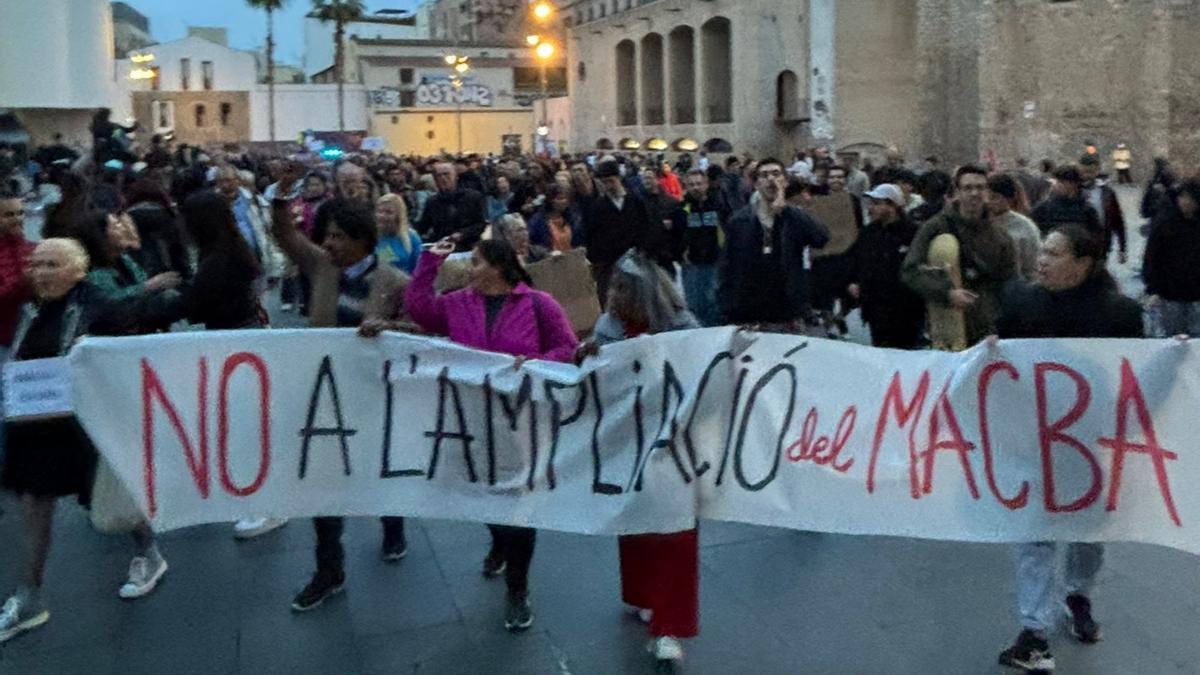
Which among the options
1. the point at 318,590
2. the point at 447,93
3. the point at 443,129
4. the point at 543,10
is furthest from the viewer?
the point at 443,129

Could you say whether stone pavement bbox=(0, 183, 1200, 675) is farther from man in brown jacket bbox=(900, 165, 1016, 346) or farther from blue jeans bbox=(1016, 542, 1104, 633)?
man in brown jacket bbox=(900, 165, 1016, 346)

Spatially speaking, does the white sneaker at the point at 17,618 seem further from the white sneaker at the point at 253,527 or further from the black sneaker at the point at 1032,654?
the black sneaker at the point at 1032,654

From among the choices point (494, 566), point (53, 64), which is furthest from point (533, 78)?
point (494, 566)

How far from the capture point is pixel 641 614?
5.02m

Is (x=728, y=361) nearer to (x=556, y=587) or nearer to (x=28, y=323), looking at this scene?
(x=556, y=587)

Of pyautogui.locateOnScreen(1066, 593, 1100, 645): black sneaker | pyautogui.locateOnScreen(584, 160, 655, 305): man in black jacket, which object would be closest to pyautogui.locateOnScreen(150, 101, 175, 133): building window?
pyautogui.locateOnScreen(584, 160, 655, 305): man in black jacket

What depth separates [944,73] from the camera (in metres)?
42.0

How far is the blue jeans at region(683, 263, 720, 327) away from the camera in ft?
36.9

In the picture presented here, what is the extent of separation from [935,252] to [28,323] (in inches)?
174

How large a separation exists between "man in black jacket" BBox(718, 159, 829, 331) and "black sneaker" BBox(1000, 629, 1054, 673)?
10.3ft

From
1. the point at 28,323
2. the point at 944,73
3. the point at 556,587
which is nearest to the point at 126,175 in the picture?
the point at 28,323

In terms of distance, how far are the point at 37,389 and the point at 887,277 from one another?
16.0ft

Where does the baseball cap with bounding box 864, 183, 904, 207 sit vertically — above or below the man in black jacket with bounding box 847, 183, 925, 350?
above

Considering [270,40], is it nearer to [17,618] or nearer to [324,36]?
[324,36]
